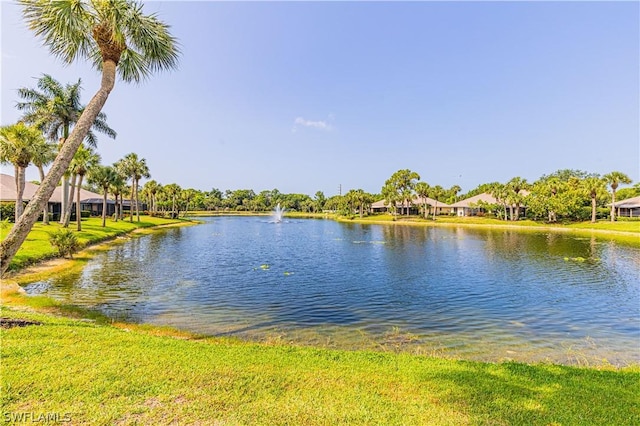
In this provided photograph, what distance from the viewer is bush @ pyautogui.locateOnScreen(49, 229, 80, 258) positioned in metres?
24.4

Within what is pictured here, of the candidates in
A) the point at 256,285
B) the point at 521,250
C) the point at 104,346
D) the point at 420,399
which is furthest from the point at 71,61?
the point at 521,250

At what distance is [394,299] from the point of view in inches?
675

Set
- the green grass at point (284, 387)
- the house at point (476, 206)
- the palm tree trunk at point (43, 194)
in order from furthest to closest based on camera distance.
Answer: the house at point (476, 206), the palm tree trunk at point (43, 194), the green grass at point (284, 387)

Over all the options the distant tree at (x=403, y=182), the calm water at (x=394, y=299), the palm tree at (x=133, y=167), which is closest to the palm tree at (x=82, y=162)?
Answer: the calm water at (x=394, y=299)

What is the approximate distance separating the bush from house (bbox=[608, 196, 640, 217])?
88467 millimetres

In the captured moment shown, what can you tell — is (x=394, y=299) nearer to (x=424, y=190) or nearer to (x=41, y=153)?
(x=41, y=153)

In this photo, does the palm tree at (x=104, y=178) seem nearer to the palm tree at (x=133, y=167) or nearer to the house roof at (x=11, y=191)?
the house roof at (x=11, y=191)

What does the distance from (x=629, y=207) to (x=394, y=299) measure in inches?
3048

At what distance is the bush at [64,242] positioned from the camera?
2439 cm

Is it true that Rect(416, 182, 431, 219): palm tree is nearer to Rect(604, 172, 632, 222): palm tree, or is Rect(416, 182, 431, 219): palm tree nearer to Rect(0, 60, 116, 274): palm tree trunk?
Rect(604, 172, 632, 222): palm tree

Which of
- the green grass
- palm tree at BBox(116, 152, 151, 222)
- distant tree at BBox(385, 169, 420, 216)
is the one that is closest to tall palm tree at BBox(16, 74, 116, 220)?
palm tree at BBox(116, 152, 151, 222)

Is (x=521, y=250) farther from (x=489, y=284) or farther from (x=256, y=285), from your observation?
(x=256, y=285)

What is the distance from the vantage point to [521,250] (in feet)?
114

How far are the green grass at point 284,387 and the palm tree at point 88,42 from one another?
3256 mm
